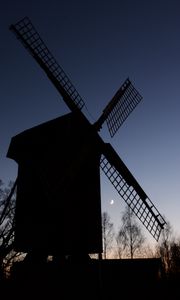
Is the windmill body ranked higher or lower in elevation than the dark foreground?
higher

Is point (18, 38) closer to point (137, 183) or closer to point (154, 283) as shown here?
point (137, 183)

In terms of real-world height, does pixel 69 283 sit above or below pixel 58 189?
below

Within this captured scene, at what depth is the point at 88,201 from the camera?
11805 mm

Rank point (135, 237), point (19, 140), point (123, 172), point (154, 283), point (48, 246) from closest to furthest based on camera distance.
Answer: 1. point (48, 246)
2. point (19, 140)
3. point (123, 172)
4. point (154, 283)
5. point (135, 237)

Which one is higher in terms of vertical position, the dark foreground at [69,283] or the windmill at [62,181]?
the windmill at [62,181]

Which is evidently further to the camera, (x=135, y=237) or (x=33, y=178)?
(x=135, y=237)

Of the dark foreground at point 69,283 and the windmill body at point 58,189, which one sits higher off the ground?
the windmill body at point 58,189

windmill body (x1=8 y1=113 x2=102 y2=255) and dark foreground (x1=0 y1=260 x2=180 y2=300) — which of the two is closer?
windmill body (x1=8 y1=113 x2=102 y2=255)

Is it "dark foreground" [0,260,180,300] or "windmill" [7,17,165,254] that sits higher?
"windmill" [7,17,165,254]

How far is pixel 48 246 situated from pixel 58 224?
0.78m

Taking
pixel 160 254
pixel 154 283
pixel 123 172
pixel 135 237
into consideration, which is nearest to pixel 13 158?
pixel 123 172

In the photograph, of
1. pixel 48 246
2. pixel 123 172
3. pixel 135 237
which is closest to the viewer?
pixel 48 246

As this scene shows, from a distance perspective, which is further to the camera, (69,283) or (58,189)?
(69,283)

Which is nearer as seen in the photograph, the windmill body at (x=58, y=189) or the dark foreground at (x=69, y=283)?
the windmill body at (x=58, y=189)
